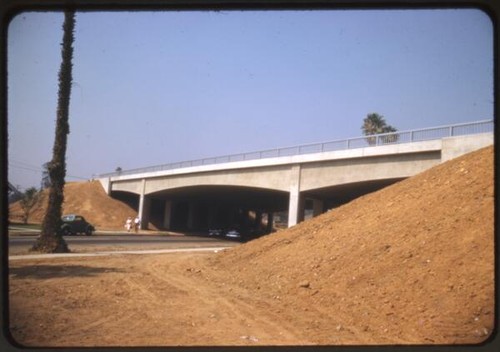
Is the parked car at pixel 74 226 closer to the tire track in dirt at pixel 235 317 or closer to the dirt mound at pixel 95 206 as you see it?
the dirt mound at pixel 95 206

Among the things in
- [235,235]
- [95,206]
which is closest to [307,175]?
[235,235]

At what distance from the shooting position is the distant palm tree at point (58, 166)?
55.8 ft

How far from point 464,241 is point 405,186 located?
7038 mm

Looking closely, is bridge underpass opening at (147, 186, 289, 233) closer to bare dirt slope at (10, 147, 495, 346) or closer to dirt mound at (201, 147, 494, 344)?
dirt mound at (201, 147, 494, 344)

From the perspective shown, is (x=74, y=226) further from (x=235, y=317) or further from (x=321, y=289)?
(x=235, y=317)

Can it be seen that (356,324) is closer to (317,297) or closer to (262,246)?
(317,297)

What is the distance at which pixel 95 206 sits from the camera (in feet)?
151

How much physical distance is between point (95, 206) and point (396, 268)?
138 feet

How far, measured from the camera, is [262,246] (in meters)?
15.3

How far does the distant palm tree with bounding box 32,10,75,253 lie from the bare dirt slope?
342 centimetres

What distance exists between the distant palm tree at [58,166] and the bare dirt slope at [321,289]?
342 cm

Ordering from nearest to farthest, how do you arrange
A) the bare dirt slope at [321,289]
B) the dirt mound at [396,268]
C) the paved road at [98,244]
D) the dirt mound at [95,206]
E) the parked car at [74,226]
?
the bare dirt slope at [321,289] → the dirt mound at [396,268] → the paved road at [98,244] → the parked car at [74,226] → the dirt mound at [95,206]

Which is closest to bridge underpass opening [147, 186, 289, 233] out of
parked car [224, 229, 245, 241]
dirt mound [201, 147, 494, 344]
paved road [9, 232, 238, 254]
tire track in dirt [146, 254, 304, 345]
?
parked car [224, 229, 245, 241]

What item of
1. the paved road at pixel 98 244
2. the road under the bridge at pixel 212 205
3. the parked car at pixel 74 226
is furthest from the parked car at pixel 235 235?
the parked car at pixel 74 226
